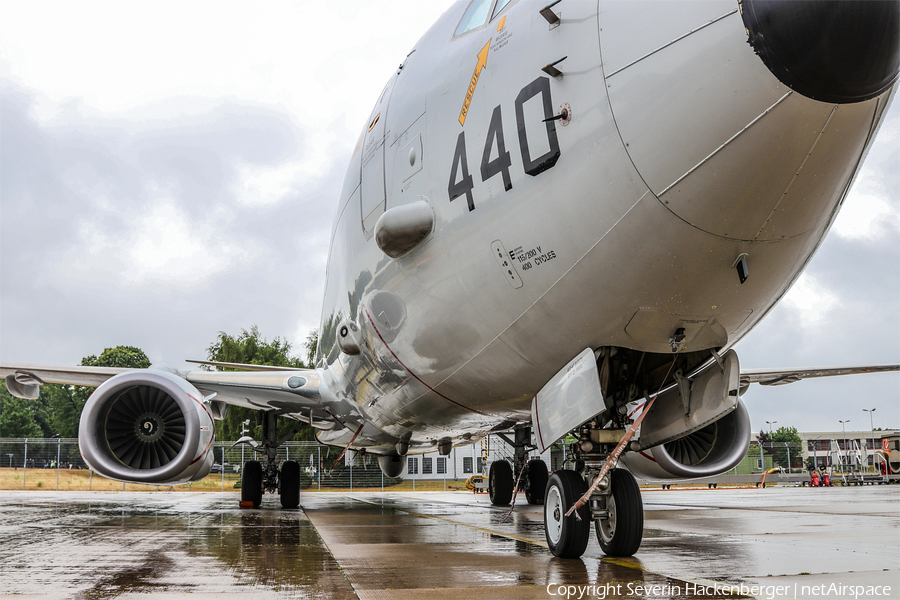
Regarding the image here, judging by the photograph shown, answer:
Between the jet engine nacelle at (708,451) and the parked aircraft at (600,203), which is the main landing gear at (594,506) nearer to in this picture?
the parked aircraft at (600,203)

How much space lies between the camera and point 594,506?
16.2ft

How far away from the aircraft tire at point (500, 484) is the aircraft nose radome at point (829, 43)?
12.6 meters

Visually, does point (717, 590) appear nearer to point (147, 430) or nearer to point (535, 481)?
point (147, 430)

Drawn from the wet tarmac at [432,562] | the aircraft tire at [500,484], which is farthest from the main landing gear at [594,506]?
the aircraft tire at [500,484]

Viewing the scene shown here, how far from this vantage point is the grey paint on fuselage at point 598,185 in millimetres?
3215

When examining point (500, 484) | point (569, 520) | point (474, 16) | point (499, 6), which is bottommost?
point (500, 484)

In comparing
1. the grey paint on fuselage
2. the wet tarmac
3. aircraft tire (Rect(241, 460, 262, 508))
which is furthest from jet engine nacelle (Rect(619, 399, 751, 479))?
aircraft tire (Rect(241, 460, 262, 508))

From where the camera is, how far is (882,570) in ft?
14.3

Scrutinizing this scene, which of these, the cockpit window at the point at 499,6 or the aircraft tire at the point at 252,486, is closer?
the cockpit window at the point at 499,6

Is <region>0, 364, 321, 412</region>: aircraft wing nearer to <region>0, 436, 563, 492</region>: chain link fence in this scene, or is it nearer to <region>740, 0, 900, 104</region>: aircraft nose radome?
<region>740, 0, 900, 104</region>: aircraft nose radome

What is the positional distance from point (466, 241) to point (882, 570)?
338 centimetres

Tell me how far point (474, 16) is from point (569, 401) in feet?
9.68

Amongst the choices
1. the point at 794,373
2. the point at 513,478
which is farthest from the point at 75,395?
the point at 794,373

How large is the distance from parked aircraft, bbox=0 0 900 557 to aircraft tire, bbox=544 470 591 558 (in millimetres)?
19
